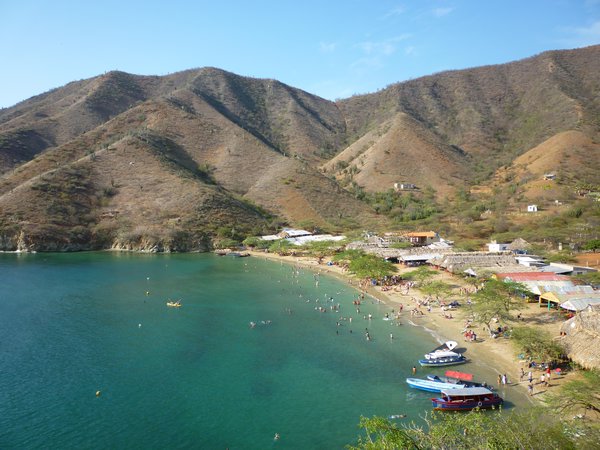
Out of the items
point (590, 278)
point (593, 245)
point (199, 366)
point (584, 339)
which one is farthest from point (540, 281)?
point (199, 366)

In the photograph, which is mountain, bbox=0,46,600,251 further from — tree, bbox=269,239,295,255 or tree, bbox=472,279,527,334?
tree, bbox=472,279,527,334

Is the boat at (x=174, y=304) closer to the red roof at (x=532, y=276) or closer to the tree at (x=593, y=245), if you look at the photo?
the red roof at (x=532, y=276)

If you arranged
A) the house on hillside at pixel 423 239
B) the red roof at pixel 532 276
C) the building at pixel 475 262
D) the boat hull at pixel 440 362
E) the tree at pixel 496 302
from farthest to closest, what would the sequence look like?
1. the house on hillside at pixel 423 239
2. the building at pixel 475 262
3. the red roof at pixel 532 276
4. the tree at pixel 496 302
5. the boat hull at pixel 440 362

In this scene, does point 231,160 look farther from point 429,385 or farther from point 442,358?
point 429,385

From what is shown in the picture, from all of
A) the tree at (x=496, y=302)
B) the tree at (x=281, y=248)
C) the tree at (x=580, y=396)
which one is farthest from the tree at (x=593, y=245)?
the tree at (x=580, y=396)

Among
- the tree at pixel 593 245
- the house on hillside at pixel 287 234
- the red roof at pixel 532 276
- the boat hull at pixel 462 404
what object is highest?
the house on hillside at pixel 287 234

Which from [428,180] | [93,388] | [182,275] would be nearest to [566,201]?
[428,180]

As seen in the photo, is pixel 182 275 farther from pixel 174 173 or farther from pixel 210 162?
pixel 210 162
